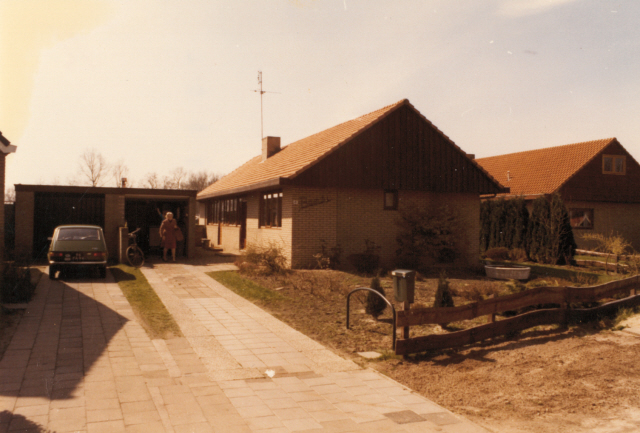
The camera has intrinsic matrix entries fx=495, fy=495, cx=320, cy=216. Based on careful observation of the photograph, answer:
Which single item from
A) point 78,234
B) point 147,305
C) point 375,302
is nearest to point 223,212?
point 78,234

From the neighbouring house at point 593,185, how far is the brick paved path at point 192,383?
23.4 m

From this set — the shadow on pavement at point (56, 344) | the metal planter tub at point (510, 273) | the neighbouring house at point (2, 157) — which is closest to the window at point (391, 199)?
the metal planter tub at point (510, 273)

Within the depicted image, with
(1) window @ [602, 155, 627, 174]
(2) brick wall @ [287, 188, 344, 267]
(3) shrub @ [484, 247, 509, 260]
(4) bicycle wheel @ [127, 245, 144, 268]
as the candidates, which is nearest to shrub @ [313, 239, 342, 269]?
(2) brick wall @ [287, 188, 344, 267]

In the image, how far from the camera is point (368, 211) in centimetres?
1806

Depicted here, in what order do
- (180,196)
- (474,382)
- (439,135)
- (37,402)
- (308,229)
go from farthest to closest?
(180,196)
(439,135)
(308,229)
(474,382)
(37,402)

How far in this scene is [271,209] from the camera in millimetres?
19000

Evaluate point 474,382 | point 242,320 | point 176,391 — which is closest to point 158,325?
point 242,320

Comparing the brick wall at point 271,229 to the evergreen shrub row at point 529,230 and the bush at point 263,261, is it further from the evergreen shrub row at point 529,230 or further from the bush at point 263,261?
the evergreen shrub row at point 529,230

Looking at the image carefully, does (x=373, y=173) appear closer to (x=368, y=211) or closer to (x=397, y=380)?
(x=368, y=211)

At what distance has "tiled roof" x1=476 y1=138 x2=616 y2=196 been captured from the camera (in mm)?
28453

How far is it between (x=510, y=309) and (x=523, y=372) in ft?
6.52

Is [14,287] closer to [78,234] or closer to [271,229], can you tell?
[78,234]

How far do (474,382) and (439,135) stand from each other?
1397cm

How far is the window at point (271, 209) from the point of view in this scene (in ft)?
59.6
